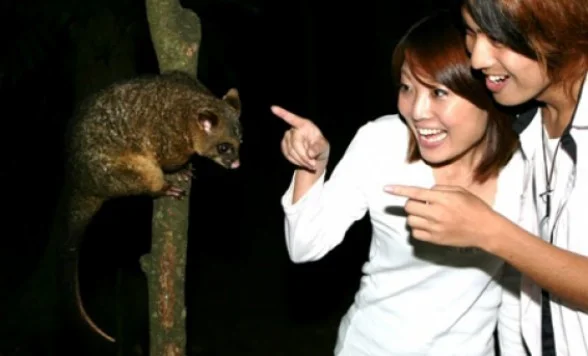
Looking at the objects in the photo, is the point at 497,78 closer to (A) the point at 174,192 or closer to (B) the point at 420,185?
(B) the point at 420,185

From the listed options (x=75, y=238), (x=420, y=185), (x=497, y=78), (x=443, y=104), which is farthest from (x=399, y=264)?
(x=75, y=238)

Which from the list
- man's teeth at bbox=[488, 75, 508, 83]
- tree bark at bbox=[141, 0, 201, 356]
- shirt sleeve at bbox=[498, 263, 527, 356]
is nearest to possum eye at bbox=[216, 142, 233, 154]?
tree bark at bbox=[141, 0, 201, 356]

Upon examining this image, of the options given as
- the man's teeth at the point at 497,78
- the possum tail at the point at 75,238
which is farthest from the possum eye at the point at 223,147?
the man's teeth at the point at 497,78

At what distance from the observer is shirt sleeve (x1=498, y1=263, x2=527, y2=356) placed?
8.66ft

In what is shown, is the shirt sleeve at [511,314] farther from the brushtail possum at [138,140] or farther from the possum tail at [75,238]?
the possum tail at [75,238]

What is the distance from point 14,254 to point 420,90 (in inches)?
268

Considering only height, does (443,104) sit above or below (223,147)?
above

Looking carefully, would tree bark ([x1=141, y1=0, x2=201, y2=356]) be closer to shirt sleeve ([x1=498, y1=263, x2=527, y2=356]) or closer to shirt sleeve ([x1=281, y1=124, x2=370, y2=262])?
shirt sleeve ([x1=281, y1=124, x2=370, y2=262])

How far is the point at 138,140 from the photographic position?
3.13 m

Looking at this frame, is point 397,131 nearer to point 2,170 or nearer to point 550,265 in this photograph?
point 550,265

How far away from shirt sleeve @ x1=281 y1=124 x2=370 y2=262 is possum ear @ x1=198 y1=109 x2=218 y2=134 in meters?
0.90

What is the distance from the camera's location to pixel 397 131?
265 centimetres

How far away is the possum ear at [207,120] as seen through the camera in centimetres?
339

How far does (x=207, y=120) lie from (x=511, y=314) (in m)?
1.54
